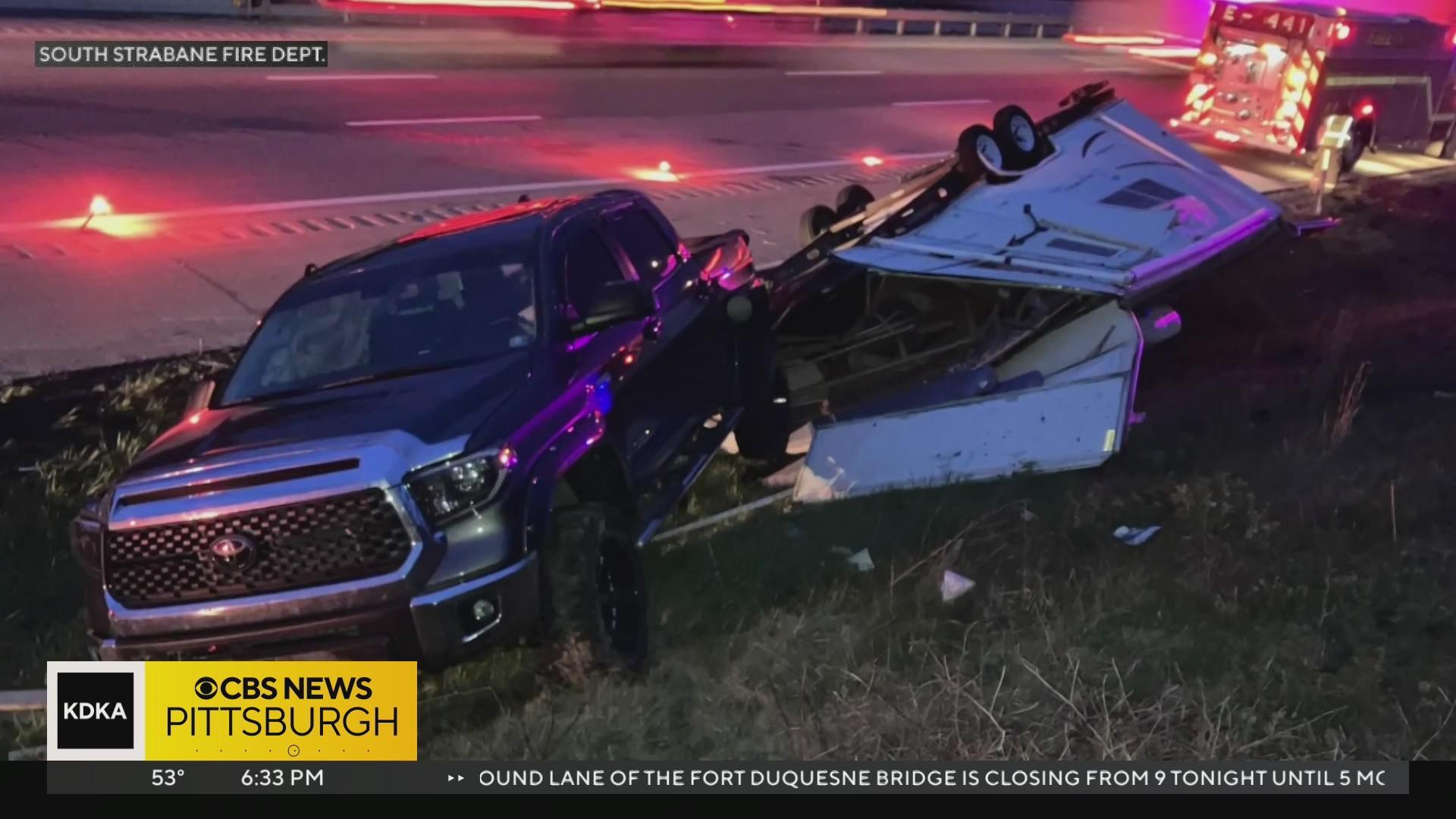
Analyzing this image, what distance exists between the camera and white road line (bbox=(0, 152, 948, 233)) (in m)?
10.8

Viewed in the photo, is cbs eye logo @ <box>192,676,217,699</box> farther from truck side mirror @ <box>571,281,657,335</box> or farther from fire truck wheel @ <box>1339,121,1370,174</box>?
Result: fire truck wheel @ <box>1339,121,1370,174</box>

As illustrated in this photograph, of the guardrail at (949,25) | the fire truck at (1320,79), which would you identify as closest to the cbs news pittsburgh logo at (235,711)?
the fire truck at (1320,79)

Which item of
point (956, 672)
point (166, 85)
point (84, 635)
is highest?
point (166, 85)

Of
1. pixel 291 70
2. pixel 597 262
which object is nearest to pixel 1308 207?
pixel 597 262

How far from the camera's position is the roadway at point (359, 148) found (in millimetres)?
9641

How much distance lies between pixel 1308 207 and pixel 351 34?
1438 centimetres

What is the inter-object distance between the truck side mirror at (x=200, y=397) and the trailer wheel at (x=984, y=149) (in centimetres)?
459

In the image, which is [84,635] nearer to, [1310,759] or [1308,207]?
[1310,759]

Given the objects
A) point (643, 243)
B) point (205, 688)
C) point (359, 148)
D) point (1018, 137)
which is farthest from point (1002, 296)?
point (359, 148)

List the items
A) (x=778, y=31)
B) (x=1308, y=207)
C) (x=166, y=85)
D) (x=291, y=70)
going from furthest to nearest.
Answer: (x=778, y=31), (x=291, y=70), (x=166, y=85), (x=1308, y=207)

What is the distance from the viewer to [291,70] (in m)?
18.1

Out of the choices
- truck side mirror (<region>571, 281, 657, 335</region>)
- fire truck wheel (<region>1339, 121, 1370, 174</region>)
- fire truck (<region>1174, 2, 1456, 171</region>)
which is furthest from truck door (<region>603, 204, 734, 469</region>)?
fire truck wheel (<region>1339, 121, 1370, 174</region>)

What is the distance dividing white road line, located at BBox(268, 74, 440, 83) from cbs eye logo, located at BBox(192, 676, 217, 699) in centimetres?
Answer: 1440

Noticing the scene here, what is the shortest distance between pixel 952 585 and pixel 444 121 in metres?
12.0
